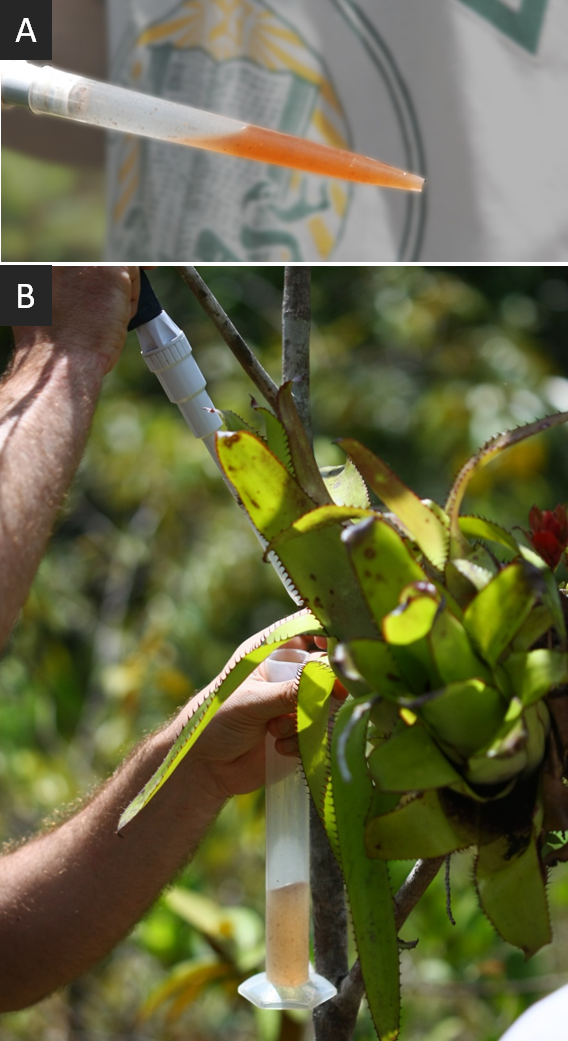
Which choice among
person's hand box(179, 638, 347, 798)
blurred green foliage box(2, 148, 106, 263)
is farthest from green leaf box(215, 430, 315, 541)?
blurred green foliage box(2, 148, 106, 263)

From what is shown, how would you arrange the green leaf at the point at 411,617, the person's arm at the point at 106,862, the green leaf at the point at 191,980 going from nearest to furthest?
the green leaf at the point at 411,617, the person's arm at the point at 106,862, the green leaf at the point at 191,980

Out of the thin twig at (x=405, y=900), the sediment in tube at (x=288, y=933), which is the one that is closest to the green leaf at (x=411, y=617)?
the thin twig at (x=405, y=900)

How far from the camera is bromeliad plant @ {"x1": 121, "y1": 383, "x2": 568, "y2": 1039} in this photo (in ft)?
1.25

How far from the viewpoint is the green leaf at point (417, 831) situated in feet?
1.31

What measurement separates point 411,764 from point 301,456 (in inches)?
6.1

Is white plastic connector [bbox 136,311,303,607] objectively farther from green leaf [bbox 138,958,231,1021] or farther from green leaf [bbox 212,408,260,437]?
green leaf [bbox 138,958,231,1021]

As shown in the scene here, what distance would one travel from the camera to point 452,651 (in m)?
0.38

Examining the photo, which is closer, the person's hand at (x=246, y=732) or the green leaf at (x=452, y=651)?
the green leaf at (x=452, y=651)

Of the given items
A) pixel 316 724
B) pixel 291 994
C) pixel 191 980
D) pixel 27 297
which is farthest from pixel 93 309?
pixel 191 980

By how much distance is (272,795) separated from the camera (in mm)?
625

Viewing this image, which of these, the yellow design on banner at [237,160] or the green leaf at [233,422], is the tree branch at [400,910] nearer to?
the green leaf at [233,422]

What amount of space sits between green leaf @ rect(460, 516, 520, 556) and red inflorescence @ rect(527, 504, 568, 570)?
13mm

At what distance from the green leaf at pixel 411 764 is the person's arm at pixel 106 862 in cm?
31

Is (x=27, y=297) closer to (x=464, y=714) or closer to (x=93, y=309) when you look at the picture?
(x=93, y=309)
